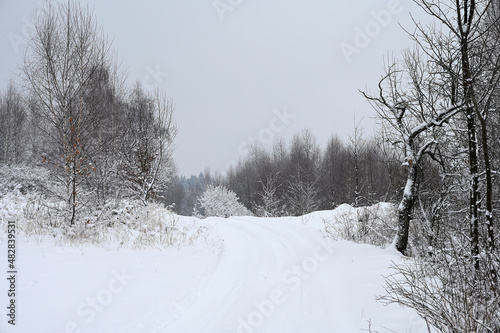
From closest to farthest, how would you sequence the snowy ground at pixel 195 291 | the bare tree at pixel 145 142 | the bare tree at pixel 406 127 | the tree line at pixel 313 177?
the snowy ground at pixel 195 291 → the bare tree at pixel 406 127 → the bare tree at pixel 145 142 → the tree line at pixel 313 177

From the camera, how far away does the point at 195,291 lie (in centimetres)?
491

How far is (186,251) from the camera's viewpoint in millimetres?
7355

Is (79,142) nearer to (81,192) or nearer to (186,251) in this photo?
(81,192)

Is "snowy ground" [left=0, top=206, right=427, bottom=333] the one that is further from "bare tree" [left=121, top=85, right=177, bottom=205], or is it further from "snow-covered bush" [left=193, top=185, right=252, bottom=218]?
"snow-covered bush" [left=193, top=185, right=252, bottom=218]

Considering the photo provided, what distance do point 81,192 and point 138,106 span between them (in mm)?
9216

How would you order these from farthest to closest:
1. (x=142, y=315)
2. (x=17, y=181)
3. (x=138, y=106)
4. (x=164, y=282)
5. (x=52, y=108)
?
(x=17, y=181) → (x=138, y=106) → (x=52, y=108) → (x=164, y=282) → (x=142, y=315)

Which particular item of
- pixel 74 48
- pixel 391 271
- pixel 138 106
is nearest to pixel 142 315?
pixel 391 271

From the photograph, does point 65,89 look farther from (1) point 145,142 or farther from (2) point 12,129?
(2) point 12,129

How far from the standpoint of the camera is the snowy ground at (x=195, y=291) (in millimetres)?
3605

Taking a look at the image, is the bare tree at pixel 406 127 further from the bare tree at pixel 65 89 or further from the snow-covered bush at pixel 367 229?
the bare tree at pixel 65 89

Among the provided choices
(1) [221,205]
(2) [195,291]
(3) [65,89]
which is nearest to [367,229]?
(2) [195,291]

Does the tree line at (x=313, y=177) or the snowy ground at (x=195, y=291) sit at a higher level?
the tree line at (x=313, y=177)

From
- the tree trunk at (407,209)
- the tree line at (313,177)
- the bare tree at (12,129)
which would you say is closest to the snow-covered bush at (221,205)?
the tree line at (313,177)

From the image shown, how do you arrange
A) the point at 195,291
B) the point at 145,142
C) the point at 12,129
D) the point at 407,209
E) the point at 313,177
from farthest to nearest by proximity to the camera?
the point at 313,177
the point at 12,129
the point at 145,142
the point at 407,209
the point at 195,291
